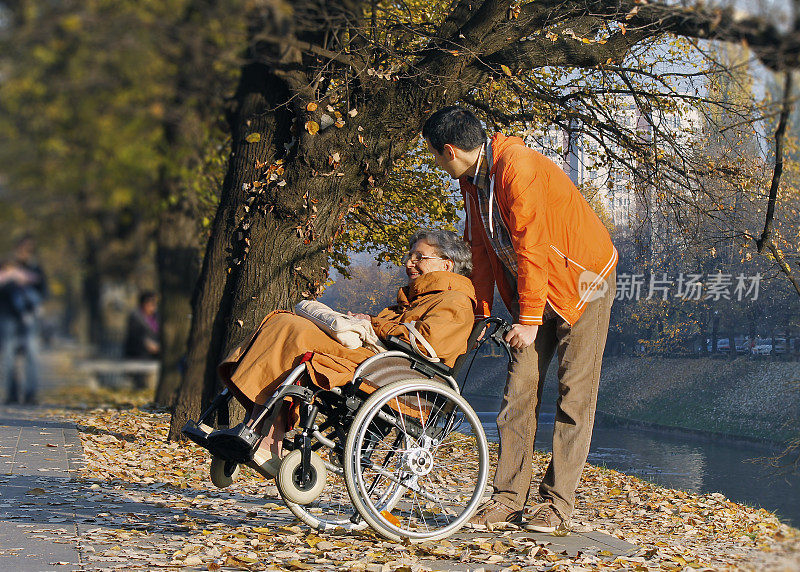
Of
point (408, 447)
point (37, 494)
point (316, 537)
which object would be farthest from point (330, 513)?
point (37, 494)

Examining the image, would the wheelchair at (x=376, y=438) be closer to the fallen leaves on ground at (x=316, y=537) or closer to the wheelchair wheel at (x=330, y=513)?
the wheelchair wheel at (x=330, y=513)

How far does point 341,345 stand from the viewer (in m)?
3.70

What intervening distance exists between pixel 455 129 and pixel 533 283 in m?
0.81

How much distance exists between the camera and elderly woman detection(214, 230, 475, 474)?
362cm

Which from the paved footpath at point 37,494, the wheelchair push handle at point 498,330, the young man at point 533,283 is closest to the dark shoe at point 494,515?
the young man at point 533,283

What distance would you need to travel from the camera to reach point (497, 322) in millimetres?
4133

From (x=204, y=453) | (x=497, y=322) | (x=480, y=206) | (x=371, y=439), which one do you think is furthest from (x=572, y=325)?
(x=204, y=453)

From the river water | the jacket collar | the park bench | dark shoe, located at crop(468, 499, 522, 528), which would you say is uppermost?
the jacket collar

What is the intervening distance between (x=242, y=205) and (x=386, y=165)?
1.13 meters

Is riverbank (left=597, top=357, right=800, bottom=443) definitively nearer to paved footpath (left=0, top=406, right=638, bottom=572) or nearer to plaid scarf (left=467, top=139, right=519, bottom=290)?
paved footpath (left=0, top=406, right=638, bottom=572)

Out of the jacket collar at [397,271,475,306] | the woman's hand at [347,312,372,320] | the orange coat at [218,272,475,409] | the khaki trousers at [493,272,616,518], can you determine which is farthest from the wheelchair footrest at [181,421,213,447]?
the khaki trousers at [493,272,616,518]

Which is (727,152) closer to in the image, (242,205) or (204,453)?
(242,205)

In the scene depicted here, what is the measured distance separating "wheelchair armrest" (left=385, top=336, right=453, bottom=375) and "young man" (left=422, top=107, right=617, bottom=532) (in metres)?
0.44

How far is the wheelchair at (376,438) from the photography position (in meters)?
3.51
